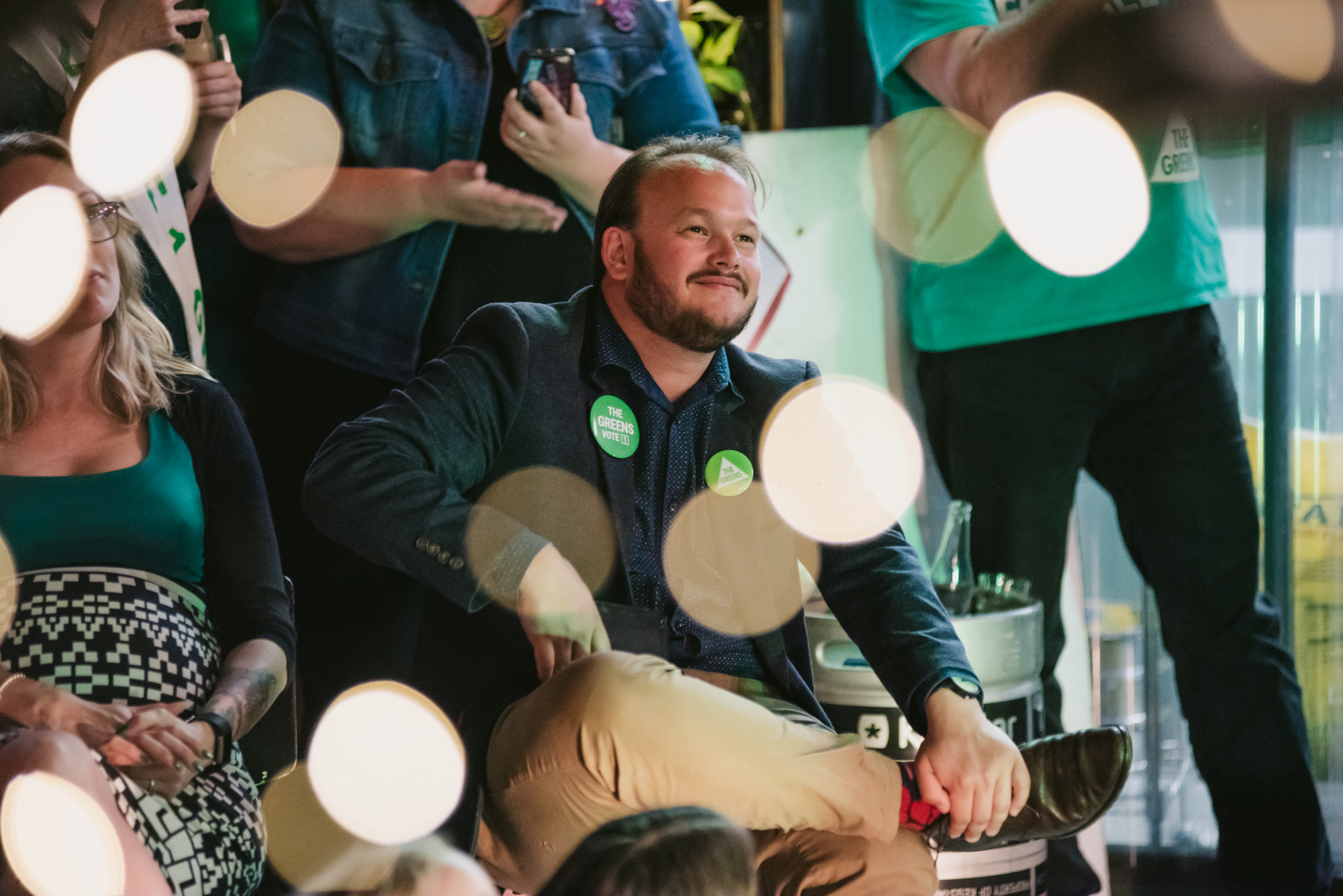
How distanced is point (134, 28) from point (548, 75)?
2.00ft

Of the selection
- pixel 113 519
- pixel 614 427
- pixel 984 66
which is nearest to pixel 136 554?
pixel 113 519

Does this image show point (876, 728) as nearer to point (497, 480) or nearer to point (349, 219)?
point (497, 480)

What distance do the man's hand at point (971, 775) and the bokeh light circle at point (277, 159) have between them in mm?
1260

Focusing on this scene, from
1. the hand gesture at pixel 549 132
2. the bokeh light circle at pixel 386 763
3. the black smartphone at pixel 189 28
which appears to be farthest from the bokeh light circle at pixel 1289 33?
the black smartphone at pixel 189 28

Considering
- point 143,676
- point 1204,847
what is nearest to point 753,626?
point 143,676

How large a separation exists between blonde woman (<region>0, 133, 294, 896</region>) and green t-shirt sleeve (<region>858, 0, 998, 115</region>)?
1267mm

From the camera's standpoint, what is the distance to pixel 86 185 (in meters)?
1.45

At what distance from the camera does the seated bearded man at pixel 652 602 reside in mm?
1191

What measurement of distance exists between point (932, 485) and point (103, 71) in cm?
164

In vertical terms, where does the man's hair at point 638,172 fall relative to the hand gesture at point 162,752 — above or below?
above

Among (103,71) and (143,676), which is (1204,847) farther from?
(103,71)

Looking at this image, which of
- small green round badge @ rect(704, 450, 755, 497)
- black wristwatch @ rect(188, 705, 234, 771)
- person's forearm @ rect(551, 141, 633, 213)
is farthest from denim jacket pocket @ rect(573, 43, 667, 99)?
black wristwatch @ rect(188, 705, 234, 771)

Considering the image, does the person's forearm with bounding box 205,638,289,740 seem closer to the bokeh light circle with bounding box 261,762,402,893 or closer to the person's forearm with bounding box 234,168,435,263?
the bokeh light circle with bounding box 261,762,402,893

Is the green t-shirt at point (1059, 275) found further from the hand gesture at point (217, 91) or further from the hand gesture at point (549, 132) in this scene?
the hand gesture at point (217, 91)
